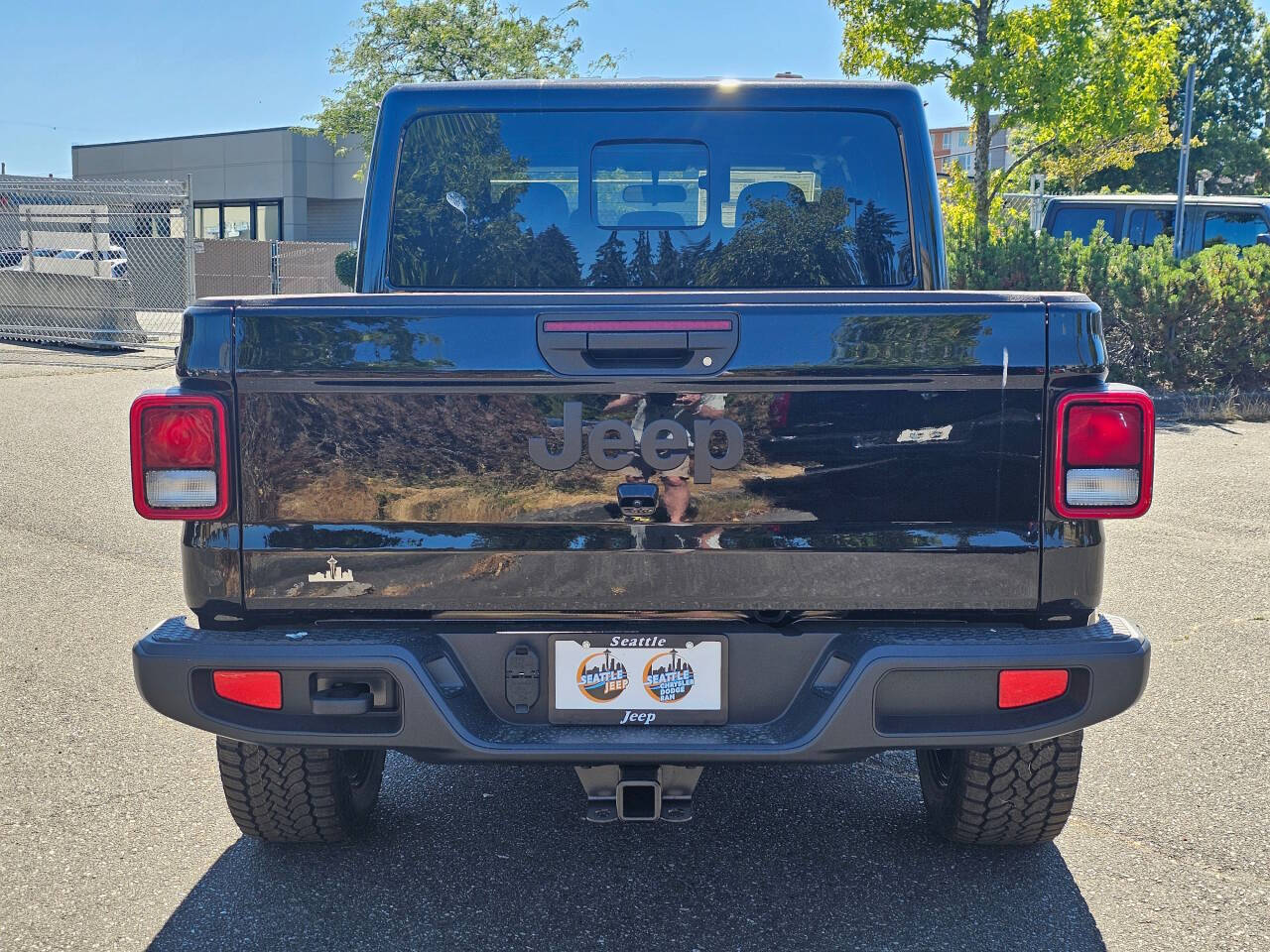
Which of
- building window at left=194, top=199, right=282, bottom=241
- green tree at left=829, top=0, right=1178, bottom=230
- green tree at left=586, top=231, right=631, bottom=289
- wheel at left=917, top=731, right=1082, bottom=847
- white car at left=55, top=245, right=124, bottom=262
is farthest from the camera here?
building window at left=194, top=199, right=282, bottom=241

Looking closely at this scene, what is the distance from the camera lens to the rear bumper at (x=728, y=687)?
2.64 meters

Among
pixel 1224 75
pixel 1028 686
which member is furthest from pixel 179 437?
pixel 1224 75

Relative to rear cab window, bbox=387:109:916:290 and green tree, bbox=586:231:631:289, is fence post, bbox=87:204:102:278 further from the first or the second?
green tree, bbox=586:231:631:289

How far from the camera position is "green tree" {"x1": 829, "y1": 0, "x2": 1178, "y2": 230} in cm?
1712

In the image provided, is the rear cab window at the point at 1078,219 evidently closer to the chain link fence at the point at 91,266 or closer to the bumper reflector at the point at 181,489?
the chain link fence at the point at 91,266

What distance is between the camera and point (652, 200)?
3838mm

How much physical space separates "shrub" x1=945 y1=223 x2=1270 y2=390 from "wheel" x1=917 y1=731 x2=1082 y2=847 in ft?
34.1

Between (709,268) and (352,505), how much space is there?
156 centimetres

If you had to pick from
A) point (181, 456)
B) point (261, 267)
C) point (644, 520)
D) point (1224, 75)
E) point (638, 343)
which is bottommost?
point (644, 520)

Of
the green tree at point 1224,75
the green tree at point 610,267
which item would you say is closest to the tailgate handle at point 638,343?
the green tree at point 610,267

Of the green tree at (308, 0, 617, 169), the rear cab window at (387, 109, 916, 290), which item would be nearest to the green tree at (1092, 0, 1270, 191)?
the green tree at (308, 0, 617, 169)

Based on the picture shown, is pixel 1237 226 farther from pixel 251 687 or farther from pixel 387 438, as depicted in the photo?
pixel 251 687

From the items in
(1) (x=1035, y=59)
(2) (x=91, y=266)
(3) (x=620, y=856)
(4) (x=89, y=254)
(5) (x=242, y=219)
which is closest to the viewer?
(3) (x=620, y=856)

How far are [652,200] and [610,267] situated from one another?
25 centimetres
